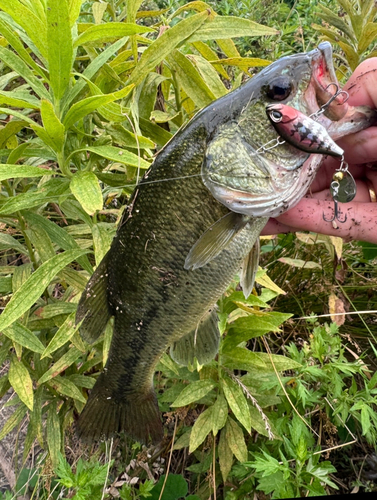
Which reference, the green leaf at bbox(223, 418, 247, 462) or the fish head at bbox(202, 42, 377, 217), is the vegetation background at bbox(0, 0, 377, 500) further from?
the fish head at bbox(202, 42, 377, 217)

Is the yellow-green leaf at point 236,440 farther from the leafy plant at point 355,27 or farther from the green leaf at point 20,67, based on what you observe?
the leafy plant at point 355,27

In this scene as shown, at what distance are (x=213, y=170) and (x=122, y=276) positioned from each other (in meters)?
0.42

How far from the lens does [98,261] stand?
1.23m

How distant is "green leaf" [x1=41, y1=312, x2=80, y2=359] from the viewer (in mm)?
1250

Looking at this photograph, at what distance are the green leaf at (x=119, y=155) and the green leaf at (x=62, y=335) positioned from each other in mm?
534

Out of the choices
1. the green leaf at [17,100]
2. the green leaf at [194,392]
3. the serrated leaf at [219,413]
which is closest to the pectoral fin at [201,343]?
the green leaf at [194,392]

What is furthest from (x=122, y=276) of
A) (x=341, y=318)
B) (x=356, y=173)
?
(x=341, y=318)

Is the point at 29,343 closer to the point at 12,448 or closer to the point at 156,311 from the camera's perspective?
the point at 156,311

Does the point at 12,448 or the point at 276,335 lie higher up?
the point at 12,448

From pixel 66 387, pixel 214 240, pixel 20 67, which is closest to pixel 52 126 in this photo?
pixel 20 67

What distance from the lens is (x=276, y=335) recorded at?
2141 millimetres

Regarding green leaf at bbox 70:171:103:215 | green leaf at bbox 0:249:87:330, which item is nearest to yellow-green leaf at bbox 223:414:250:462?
green leaf at bbox 0:249:87:330

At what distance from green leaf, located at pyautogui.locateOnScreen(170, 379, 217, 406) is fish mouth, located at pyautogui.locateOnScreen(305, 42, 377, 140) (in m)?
0.93

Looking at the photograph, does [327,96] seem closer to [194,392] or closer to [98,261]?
[98,261]
